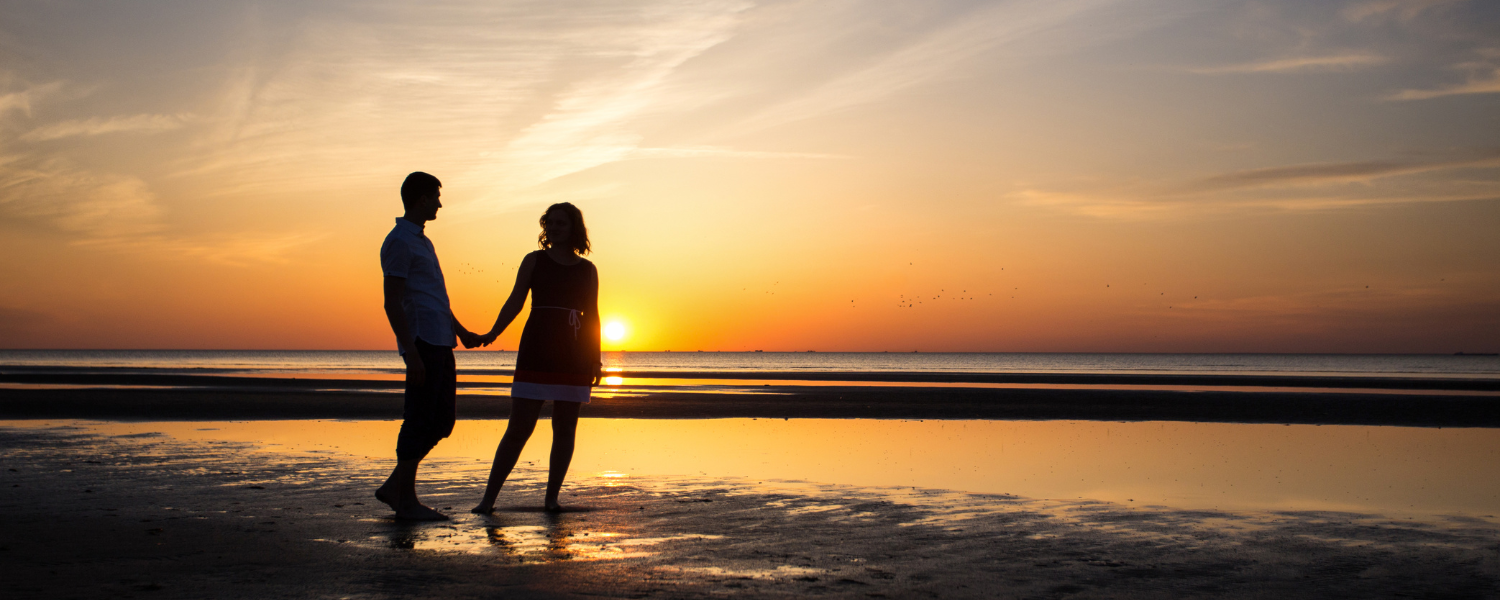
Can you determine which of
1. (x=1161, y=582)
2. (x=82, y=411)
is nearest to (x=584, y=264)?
(x=1161, y=582)

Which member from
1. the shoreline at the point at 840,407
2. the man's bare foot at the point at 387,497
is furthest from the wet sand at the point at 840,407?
the man's bare foot at the point at 387,497

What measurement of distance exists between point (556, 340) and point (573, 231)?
711 mm

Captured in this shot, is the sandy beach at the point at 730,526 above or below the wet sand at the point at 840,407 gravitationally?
above

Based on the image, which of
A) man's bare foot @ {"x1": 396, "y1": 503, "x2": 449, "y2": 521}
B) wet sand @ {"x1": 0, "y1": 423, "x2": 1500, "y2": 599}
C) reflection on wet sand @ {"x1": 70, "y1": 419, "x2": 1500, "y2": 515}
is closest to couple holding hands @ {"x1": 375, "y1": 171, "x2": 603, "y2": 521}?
man's bare foot @ {"x1": 396, "y1": 503, "x2": 449, "y2": 521}

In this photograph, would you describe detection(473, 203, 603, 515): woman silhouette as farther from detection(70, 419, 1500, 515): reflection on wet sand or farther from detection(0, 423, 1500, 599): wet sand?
detection(70, 419, 1500, 515): reflection on wet sand

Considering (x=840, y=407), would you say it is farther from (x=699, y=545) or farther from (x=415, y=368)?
(x=699, y=545)

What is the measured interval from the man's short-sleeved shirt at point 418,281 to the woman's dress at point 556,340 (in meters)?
0.50

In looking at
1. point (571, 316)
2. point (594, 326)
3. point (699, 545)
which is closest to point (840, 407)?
point (594, 326)

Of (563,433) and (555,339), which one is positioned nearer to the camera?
(555,339)

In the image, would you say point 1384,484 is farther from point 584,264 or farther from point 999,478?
point 584,264

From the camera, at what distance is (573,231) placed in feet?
19.9

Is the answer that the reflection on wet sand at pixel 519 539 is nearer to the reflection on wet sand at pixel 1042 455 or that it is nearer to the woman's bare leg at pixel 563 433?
the woman's bare leg at pixel 563 433

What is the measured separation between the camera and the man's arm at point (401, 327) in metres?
5.34

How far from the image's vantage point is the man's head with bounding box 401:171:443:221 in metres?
5.77
